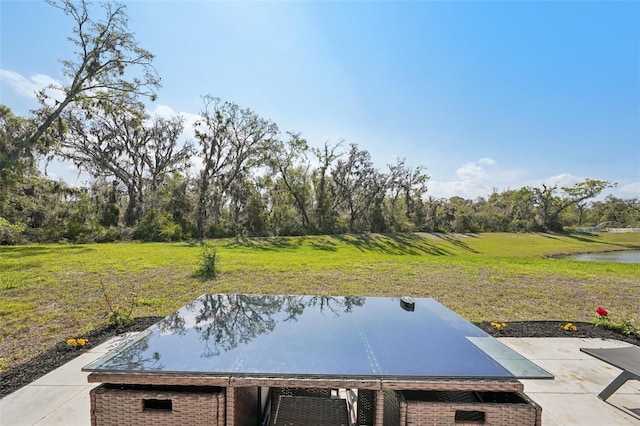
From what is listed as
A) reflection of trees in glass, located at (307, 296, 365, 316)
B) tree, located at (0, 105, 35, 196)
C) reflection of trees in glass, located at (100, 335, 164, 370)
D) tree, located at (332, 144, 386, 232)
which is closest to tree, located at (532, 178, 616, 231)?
tree, located at (332, 144, 386, 232)

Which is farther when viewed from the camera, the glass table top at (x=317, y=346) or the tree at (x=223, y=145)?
the tree at (x=223, y=145)

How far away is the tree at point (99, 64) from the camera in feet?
38.7

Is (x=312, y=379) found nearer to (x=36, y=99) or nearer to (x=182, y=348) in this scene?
(x=182, y=348)

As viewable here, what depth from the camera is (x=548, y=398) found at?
2293 mm

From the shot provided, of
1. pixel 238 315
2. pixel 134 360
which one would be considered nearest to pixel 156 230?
pixel 238 315

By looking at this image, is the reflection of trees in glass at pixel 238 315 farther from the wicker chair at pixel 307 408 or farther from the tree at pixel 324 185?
the tree at pixel 324 185

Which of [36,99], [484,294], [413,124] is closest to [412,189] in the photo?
[413,124]

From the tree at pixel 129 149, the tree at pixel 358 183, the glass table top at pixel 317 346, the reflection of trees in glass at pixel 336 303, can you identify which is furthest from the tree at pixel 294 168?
the glass table top at pixel 317 346

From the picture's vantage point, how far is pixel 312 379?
1.28 metres

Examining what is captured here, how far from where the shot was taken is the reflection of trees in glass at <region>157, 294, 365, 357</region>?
177cm

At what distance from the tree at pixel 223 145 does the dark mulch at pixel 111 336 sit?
15.1 m

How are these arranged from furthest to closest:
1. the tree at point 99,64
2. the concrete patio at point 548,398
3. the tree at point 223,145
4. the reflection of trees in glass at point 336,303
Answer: the tree at point 223,145, the tree at point 99,64, the reflection of trees in glass at point 336,303, the concrete patio at point 548,398

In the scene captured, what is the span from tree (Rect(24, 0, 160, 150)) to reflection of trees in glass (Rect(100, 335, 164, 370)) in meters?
14.6

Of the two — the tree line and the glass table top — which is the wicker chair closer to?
the glass table top
